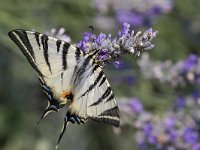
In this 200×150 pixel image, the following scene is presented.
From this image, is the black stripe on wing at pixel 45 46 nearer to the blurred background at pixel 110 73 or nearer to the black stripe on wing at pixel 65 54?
the black stripe on wing at pixel 65 54

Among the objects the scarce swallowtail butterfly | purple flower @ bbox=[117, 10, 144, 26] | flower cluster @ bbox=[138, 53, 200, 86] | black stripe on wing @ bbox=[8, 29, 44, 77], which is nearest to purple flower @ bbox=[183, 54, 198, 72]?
flower cluster @ bbox=[138, 53, 200, 86]

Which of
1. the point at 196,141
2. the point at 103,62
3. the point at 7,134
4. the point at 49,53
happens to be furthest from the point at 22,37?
the point at 7,134

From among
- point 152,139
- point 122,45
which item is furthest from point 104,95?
point 152,139

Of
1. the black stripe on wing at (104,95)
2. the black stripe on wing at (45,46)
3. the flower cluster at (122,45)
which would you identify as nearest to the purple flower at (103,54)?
the flower cluster at (122,45)

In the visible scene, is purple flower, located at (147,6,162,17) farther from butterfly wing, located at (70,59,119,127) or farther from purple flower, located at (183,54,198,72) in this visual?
butterfly wing, located at (70,59,119,127)

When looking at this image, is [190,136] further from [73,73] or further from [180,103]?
[73,73]

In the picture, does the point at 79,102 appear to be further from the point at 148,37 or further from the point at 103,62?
the point at 148,37
